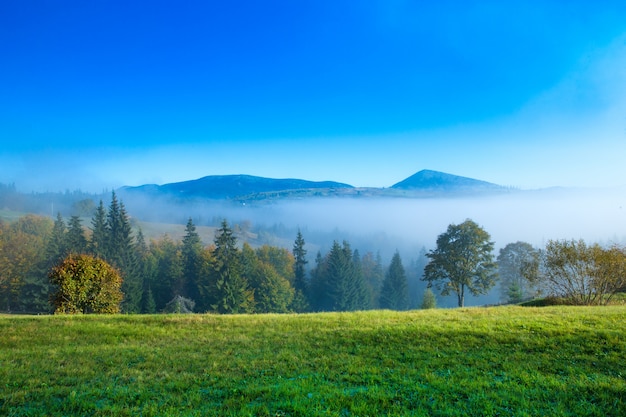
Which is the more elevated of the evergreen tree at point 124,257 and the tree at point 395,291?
the evergreen tree at point 124,257

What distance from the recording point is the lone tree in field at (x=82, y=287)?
102 feet

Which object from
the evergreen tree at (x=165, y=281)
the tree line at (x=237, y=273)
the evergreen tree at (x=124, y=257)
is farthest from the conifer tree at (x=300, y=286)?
the evergreen tree at (x=124, y=257)

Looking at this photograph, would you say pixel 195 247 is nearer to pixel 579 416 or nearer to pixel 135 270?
pixel 135 270

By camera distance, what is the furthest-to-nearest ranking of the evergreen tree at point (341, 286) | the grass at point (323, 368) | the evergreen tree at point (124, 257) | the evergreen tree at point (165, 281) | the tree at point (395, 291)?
the tree at point (395, 291) → the evergreen tree at point (341, 286) → the evergreen tree at point (165, 281) → the evergreen tree at point (124, 257) → the grass at point (323, 368)

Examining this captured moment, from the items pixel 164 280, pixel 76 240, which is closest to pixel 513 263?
pixel 164 280

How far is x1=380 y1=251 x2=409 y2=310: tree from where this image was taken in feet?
298

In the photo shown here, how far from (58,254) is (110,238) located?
866 centimetres

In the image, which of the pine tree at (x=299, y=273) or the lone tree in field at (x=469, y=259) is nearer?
the lone tree in field at (x=469, y=259)

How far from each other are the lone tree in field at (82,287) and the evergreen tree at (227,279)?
85.8ft

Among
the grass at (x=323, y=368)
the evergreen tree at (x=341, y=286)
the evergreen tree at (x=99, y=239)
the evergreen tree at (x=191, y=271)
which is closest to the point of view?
the grass at (x=323, y=368)

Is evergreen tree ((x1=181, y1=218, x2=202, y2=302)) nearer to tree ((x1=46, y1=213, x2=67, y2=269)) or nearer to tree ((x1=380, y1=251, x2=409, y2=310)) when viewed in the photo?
tree ((x1=46, y1=213, x2=67, y2=269))

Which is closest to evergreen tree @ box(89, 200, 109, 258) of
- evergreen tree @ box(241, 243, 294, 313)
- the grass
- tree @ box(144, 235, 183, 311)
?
tree @ box(144, 235, 183, 311)

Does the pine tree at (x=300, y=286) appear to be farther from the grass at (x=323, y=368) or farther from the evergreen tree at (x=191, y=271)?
the grass at (x=323, y=368)

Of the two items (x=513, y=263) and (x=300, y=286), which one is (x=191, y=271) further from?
(x=513, y=263)
